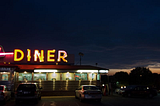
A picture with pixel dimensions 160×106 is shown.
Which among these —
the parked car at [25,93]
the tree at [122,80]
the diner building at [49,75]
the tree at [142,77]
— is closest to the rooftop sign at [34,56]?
the diner building at [49,75]

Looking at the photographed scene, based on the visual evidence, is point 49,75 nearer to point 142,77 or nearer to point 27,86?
point 27,86

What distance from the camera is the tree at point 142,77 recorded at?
7254 centimetres

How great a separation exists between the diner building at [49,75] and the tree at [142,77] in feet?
156

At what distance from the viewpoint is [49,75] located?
93.7ft

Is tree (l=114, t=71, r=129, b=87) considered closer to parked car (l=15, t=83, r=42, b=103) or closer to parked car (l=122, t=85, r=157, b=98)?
parked car (l=122, t=85, r=157, b=98)

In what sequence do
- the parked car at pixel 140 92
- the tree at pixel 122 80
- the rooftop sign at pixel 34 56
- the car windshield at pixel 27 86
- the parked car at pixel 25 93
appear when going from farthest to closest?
the tree at pixel 122 80 → the rooftop sign at pixel 34 56 → the parked car at pixel 140 92 → the car windshield at pixel 27 86 → the parked car at pixel 25 93

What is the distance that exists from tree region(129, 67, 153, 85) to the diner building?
47600 millimetres

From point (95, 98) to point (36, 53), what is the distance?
1552 centimetres

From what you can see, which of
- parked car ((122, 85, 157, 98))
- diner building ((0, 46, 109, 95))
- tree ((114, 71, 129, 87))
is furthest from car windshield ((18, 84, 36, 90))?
tree ((114, 71, 129, 87))

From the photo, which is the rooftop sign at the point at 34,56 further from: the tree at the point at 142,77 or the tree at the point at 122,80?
the tree at the point at 142,77

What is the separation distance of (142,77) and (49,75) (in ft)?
179

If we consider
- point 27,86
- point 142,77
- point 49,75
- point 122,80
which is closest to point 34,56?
point 49,75

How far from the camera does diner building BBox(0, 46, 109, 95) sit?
2558cm

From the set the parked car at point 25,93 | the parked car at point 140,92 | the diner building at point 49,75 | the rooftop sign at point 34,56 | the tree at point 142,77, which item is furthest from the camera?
the tree at point 142,77
